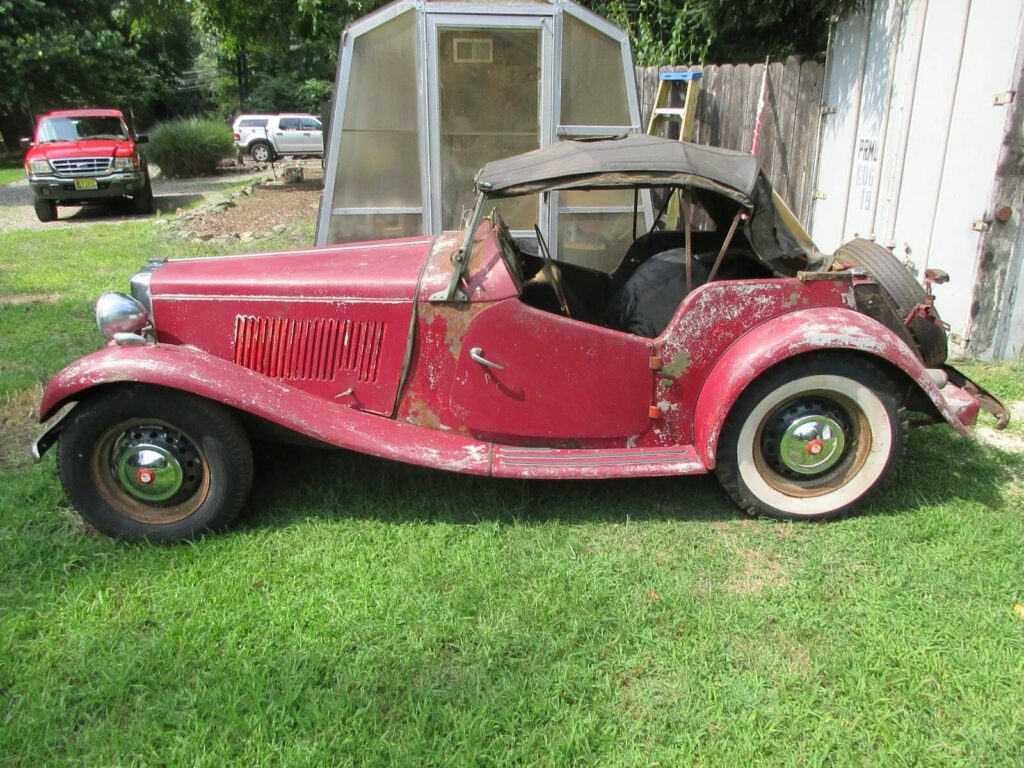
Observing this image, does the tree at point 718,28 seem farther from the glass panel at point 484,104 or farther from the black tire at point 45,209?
the black tire at point 45,209

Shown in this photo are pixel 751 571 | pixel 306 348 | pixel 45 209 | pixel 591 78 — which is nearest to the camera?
pixel 751 571

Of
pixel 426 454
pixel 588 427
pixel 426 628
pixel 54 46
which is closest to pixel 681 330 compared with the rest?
pixel 588 427

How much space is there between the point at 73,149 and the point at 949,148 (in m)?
13.3

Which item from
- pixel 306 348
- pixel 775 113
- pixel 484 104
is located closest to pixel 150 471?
pixel 306 348

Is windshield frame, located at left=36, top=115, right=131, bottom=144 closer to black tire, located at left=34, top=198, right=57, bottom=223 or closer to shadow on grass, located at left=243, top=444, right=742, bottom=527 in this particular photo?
black tire, located at left=34, top=198, right=57, bottom=223

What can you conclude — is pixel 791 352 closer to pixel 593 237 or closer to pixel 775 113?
pixel 593 237

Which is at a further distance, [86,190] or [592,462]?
[86,190]

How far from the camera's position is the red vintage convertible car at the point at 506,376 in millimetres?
3330

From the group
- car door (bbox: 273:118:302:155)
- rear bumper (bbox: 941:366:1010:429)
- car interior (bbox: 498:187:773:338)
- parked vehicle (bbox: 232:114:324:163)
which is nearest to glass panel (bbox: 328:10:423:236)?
car interior (bbox: 498:187:773:338)

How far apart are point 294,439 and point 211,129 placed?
20.3 m

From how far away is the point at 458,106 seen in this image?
6.95 meters

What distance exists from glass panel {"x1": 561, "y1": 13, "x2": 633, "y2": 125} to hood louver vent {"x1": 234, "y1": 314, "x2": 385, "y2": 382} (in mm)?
4343

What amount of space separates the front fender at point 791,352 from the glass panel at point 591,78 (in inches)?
169

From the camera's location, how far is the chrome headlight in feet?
11.2
